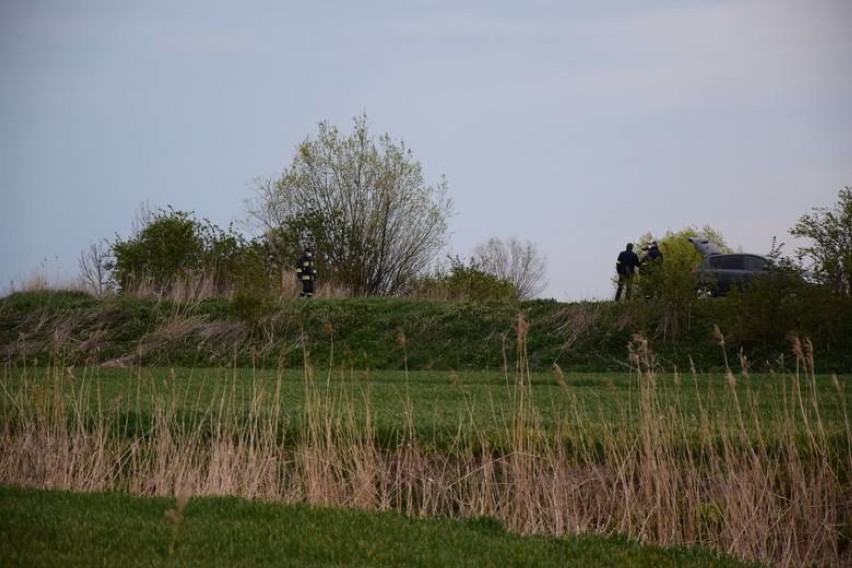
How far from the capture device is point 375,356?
87.6 ft

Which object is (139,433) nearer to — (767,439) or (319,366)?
(767,439)

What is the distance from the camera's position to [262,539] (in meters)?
7.79

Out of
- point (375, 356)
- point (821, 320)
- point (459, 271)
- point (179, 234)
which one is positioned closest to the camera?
point (821, 320)

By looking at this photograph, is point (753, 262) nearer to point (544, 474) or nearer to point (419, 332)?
point (419, 332)

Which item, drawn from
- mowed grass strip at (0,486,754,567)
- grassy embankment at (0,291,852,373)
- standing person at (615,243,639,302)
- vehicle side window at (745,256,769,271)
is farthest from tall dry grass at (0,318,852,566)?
vehicle side window at (745,256,769,271)

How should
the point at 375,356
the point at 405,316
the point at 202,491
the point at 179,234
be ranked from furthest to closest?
the point at 179,234, the point at 405,316, the point at 375,356, the point at 202,491

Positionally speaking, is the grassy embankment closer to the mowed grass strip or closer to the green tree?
the green tree

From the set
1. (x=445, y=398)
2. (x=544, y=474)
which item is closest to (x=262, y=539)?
(x=544, y=474)

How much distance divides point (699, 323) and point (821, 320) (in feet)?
10.6

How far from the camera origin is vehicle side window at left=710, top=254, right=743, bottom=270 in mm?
35812

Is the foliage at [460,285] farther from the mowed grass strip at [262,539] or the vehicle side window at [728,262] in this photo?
the mowed grass strip at [262,539]

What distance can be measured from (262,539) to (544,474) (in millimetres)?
4108

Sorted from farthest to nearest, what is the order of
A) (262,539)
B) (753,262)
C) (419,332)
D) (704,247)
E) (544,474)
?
(704,247) → (753,262) → (419,332) → (544,474) → (262,539)

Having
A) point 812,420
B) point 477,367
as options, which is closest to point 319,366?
point 477,367
